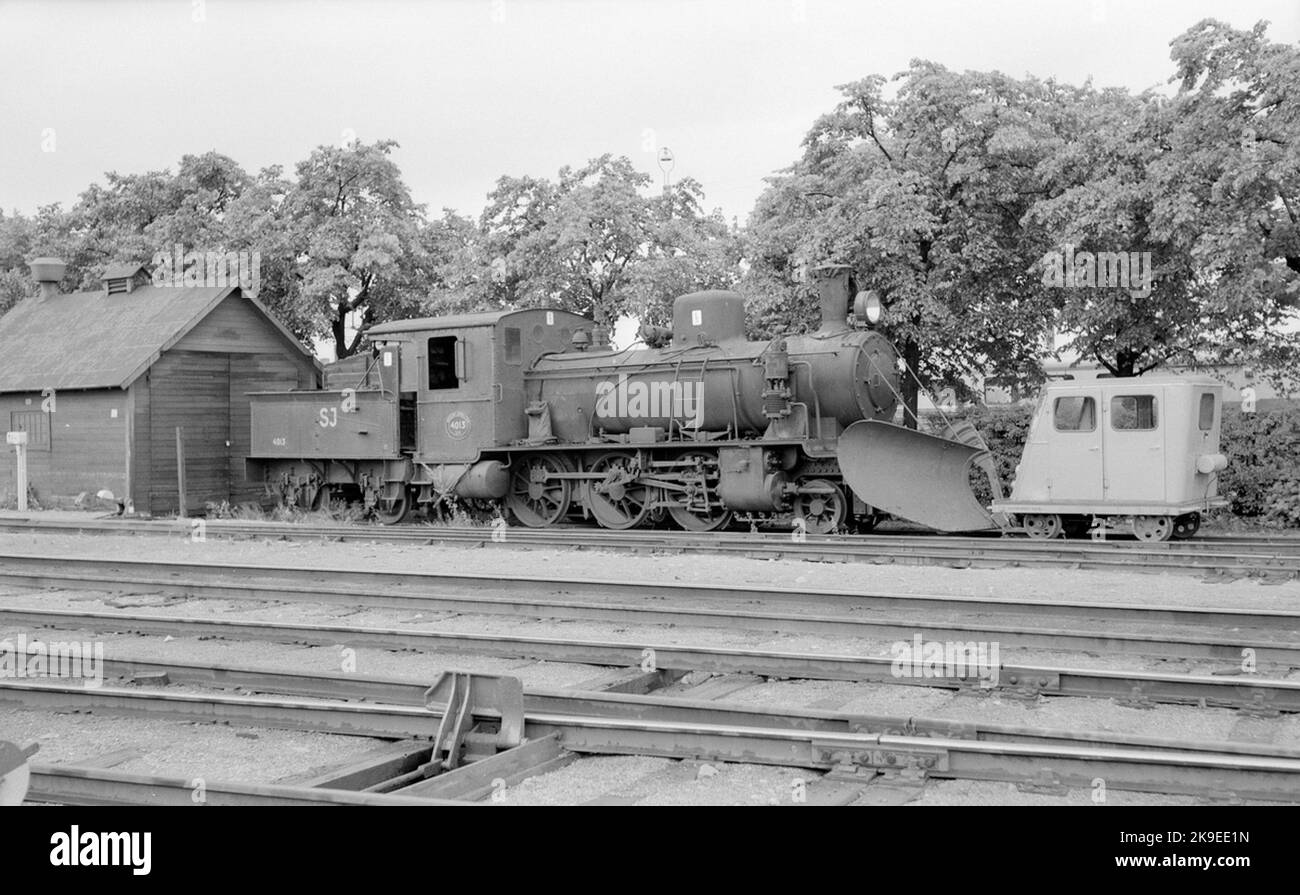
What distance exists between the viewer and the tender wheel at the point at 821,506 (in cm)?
1627

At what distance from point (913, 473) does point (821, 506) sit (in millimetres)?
1645

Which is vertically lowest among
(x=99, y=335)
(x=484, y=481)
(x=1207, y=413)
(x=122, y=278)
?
(x=484, y=481)

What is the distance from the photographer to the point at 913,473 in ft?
50.1

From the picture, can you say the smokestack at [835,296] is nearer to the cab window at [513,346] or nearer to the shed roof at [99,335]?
the cab window at [513,346]

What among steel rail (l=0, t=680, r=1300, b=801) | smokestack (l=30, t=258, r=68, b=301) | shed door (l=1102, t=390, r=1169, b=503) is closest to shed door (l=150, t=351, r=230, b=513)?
smokestack (l=30, t=258, r=68, b=301)

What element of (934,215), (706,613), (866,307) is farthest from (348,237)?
(706,613)

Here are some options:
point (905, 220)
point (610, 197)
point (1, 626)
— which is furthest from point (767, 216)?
point (1, 626)

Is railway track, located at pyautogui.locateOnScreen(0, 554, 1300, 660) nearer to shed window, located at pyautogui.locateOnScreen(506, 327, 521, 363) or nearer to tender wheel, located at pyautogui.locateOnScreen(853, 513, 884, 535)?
shed window, located at pyautogui.locateOnScreen(506, 327, 521, 363)

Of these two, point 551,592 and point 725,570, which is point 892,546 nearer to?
point 725,570

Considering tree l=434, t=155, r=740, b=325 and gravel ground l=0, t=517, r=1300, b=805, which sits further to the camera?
tree l=434, t=155, r=740, b=325

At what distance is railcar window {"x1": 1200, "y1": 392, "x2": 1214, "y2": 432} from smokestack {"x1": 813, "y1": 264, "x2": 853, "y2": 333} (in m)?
4.66

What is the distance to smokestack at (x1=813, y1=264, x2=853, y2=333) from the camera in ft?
54.8
